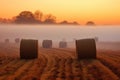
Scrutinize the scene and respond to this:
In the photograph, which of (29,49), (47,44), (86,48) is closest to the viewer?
(86,48)

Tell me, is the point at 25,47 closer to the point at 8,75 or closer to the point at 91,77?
the point at 8,75

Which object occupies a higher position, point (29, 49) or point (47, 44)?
point (47, 44)

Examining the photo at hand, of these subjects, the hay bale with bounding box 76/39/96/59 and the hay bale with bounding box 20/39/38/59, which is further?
the hay bale with bounding box 20/39/38/59

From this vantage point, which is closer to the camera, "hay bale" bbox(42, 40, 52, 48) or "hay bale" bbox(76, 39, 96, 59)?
"hay bale" bbox(76, 39, 96, 59)

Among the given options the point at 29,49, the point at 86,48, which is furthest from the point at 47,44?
the point at 86,48

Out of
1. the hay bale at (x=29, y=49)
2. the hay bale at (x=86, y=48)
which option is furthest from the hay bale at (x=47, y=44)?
the hay bale at (x=86, y=48)

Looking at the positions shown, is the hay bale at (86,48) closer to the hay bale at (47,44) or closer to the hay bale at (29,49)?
the hay bale at (29,49)

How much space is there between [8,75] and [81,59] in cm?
605

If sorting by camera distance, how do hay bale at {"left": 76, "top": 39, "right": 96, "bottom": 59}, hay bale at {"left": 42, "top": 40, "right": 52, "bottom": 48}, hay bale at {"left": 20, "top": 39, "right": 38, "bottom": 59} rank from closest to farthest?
hay bale at {"left": 76, "top": 39, "right": 96, "bottom": 59} < hay bale at {"left": 20, "top": 39, "right": 38, "bottom": 59} < hay bale at {"left": 42, "top": 40, "right": 52, "bottom": 48}

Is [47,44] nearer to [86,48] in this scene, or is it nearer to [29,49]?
[29,49]

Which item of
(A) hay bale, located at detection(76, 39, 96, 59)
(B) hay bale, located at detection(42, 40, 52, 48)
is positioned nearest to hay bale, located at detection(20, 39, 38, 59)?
(A) hay bale, located at detection(76, 39, 96, 59)

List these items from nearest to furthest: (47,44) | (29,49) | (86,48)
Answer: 1. (86,48)
2. (29,49)
3. (47,44)

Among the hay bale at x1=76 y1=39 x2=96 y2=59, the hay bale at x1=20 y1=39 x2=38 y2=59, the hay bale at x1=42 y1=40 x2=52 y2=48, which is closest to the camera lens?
Result: the hay bale at x1=76 y1=39 x2=96 y2=59

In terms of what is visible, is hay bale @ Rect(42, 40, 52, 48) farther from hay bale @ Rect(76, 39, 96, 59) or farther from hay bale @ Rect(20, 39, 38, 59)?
hay bale @ Rect(76, 39, 96, 59)
